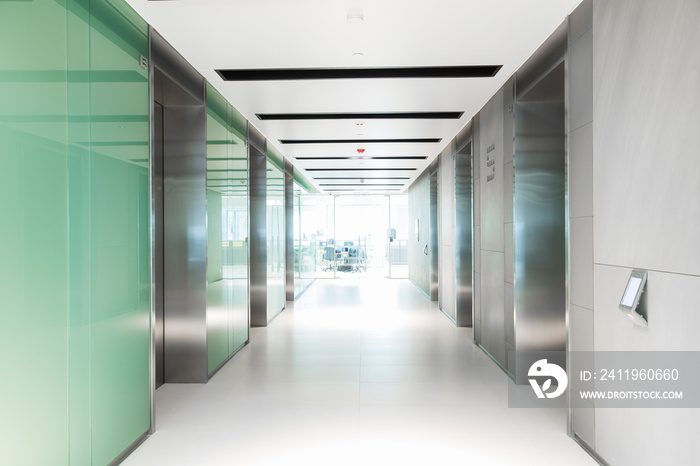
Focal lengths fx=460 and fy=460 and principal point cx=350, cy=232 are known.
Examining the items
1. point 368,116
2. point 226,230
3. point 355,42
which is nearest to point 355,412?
point 226,230

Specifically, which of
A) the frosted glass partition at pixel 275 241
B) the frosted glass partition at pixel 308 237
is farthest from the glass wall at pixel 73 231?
the frosted glass partition at pixel 308 237

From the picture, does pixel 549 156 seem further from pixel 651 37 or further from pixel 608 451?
pixel 608 451

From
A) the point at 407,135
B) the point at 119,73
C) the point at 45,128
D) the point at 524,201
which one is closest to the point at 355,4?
the point at 119,73

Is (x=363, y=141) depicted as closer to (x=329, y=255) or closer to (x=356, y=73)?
(x=356, y=73)

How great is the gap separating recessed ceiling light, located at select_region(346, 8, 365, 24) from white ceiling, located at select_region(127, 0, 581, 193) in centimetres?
4

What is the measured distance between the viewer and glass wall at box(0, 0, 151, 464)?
8.66ft

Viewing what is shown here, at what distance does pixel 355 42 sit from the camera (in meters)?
4.64

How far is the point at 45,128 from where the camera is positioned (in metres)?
2.88

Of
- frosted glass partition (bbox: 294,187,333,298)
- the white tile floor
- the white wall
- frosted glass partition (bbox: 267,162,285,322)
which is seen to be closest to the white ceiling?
the white wall

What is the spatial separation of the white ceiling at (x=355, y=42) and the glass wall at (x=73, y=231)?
72cm

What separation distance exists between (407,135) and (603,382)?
612 cm
